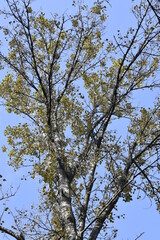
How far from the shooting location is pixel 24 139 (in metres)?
10.2

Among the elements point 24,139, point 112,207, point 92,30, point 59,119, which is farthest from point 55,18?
point 112,207

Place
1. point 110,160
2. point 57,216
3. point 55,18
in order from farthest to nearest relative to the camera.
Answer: point 55,18 < point 110,160 < point 57,216

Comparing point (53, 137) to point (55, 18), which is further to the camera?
point (55, 18)

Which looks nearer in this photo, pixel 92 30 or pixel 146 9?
pixel 146 9

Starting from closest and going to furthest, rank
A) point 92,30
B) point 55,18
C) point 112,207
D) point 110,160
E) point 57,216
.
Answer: point 57,216 → point 112,207 → point 110,160 → point 55,18 → point 92,30

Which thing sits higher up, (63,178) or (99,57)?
(99,57)

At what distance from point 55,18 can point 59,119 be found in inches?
111

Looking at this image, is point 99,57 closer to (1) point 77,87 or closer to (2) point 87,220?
(1) point 77,87

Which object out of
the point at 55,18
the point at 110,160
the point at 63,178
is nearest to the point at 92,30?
the point at 55,18

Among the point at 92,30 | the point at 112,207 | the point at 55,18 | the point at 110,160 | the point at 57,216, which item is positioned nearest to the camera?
the point at 57,216

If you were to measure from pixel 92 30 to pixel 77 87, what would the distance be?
5.60 feet

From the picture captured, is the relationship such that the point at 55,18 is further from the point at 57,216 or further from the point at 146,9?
the point at 57,216

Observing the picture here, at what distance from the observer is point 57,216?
6293 millimetres

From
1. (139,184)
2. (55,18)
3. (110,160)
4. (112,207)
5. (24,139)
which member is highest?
(55,18)
